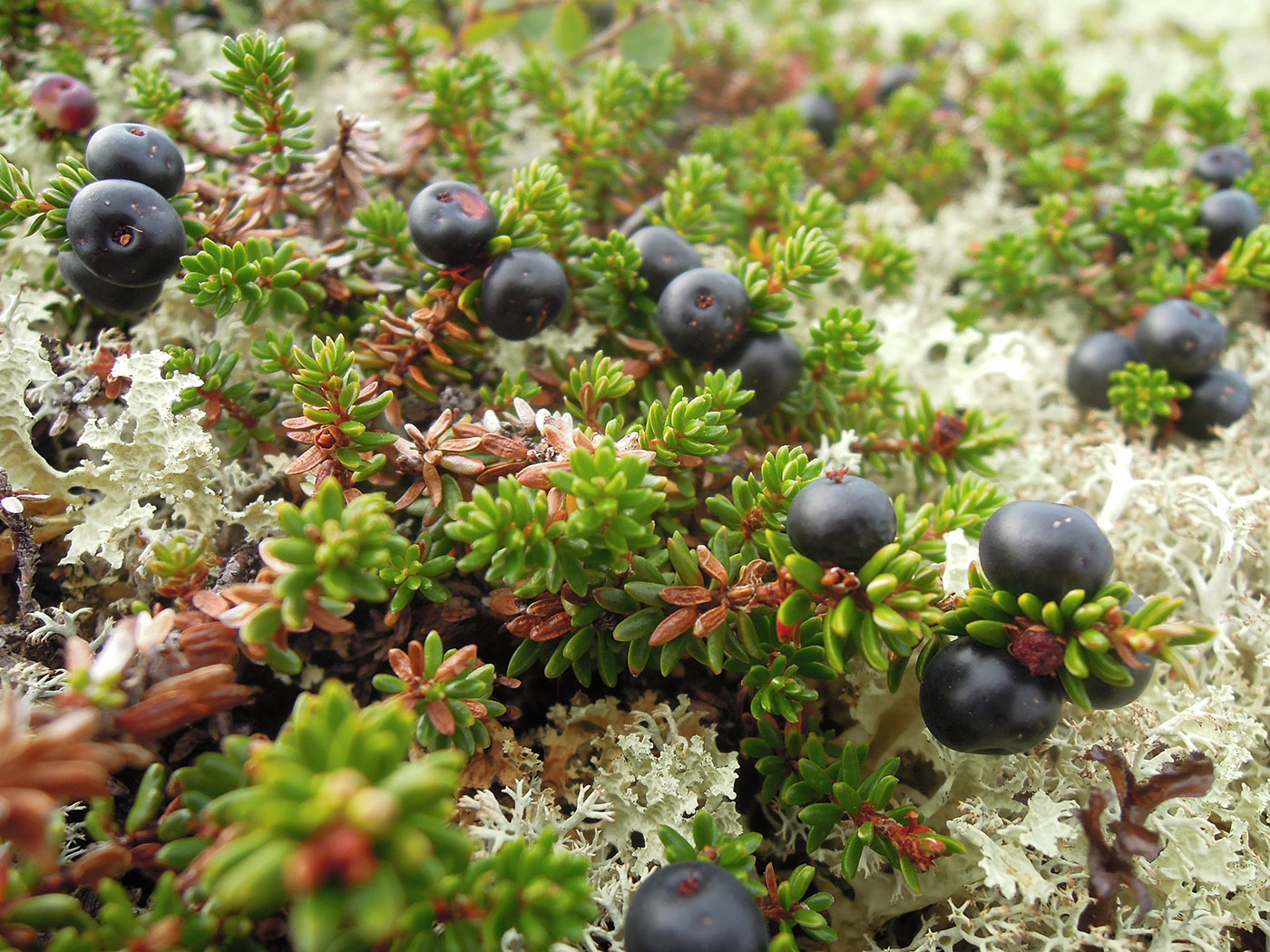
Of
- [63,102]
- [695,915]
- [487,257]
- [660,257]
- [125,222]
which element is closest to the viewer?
[695,915]

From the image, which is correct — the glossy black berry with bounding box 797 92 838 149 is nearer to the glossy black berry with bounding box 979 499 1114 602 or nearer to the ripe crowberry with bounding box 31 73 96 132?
the glossy black berry with bounding box 979 499 1114 602

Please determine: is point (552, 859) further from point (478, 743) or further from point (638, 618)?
point (638, 618)

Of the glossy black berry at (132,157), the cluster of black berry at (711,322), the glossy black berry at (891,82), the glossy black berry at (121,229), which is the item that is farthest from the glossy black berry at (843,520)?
the glossy black berry at (891,82)

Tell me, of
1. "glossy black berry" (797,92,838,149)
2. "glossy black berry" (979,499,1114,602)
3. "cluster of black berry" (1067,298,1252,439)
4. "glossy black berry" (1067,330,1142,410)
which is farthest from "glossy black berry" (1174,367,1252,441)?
"glossy black berry" (797,92,838,149)

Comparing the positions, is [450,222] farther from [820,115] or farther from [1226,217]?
[1226,217]

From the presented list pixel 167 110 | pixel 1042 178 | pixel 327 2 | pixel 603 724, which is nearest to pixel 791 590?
pixel 603 724

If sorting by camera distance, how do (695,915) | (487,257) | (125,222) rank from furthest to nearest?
(487,257), (125,222), (695,915)

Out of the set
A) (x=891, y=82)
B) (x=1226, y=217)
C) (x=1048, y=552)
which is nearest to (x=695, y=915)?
(x=1048, y=552)
